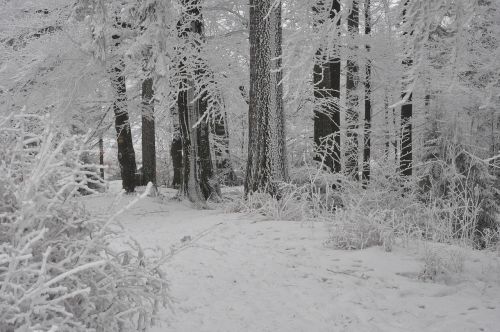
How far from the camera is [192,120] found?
382 inches

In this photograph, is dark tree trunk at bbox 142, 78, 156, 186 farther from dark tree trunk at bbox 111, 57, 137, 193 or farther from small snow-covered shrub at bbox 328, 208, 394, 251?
small snow-covered shrub at bbox 328, 208, 394, 251

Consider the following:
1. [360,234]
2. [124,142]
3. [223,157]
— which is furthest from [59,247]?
[223,157]

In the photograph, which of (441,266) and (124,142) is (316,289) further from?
(124,142)

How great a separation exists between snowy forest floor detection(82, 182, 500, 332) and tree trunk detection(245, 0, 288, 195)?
7.12 ft

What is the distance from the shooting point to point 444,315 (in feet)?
10.3

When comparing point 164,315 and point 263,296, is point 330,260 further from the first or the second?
point 164,315

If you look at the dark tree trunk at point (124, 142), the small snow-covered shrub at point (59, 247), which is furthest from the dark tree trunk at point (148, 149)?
the small snow-covered shrub at point (59, 247)

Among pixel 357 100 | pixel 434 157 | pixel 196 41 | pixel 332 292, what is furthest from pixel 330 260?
pixel 357 100

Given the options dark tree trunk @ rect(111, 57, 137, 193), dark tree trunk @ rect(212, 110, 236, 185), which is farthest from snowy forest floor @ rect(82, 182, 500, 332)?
dark tree trunk @ rect(212, 110, 236, 185)

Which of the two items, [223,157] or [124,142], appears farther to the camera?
[223,157]

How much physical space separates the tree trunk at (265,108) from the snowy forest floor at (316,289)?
7.12ft

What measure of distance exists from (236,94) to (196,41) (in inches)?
61.7

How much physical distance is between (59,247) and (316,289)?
7.50 ft

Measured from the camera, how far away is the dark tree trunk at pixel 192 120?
9305 millimetres
